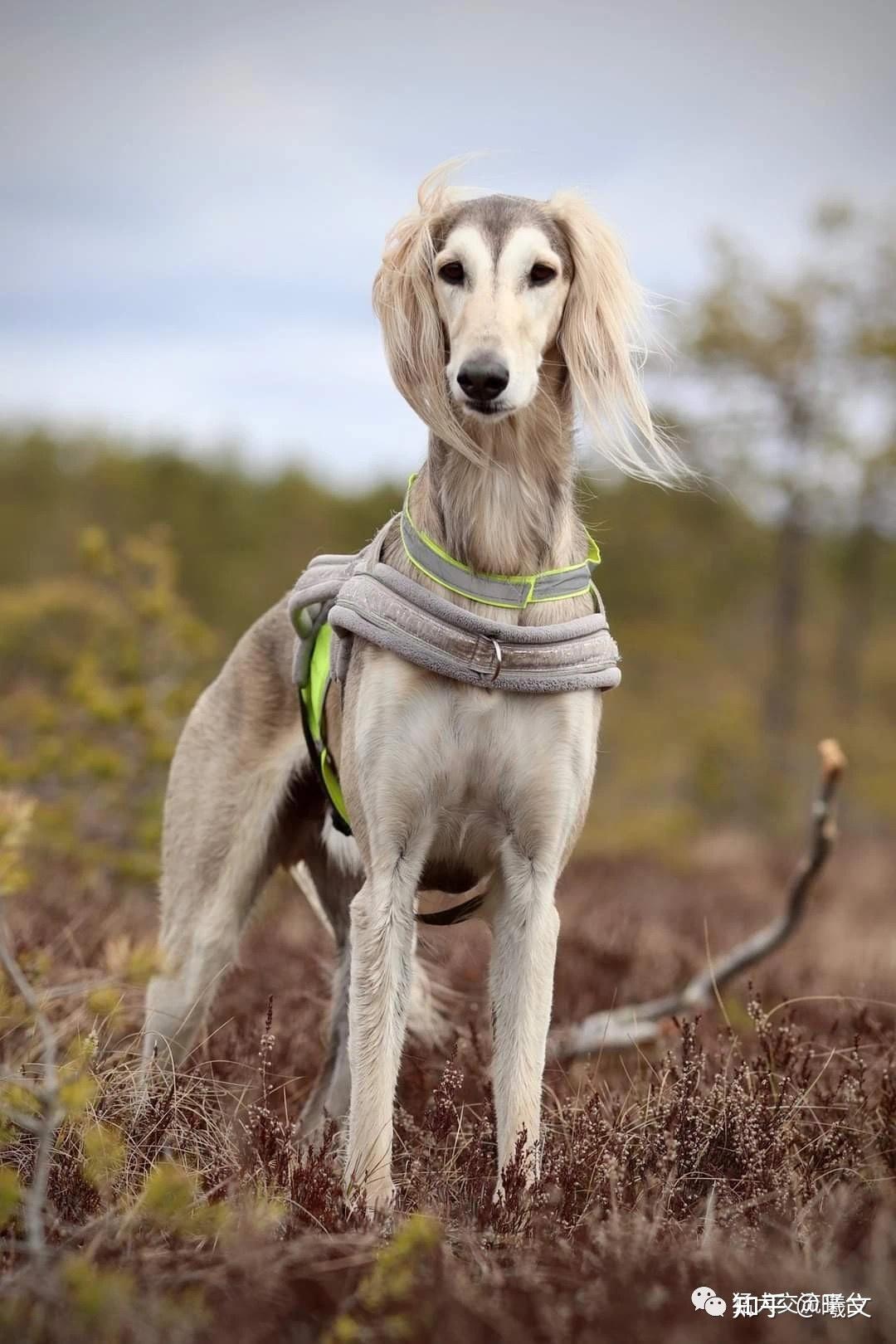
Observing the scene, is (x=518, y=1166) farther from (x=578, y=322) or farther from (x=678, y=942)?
(x=678, y=942)

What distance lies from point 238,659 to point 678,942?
3828 mm

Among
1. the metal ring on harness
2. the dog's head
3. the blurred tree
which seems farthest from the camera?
the blurred tree

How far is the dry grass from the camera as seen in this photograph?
188 cm

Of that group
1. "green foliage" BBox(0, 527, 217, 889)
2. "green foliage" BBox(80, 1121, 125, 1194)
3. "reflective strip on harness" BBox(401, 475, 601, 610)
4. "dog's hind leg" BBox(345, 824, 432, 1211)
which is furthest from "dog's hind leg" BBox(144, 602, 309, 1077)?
"green foliage" BBox(0, 527, 217, 889)

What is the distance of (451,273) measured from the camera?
2.90 meters

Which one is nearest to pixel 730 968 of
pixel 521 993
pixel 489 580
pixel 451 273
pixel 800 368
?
pixel 521 993

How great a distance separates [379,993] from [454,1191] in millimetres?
477

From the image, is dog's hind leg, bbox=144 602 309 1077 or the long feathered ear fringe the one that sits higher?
the long feathered ear fringe

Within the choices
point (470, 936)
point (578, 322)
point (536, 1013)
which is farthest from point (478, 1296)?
point (470, 936)

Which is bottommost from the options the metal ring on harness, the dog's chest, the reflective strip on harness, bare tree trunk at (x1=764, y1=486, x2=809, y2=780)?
bare tree trunk at (x1=764, y1=486, x2=809, y2=780)

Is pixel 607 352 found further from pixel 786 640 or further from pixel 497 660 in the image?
pixel 786 640

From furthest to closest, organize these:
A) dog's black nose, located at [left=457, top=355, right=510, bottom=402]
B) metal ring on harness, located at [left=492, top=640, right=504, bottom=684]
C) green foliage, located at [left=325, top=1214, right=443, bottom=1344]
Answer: metal ring on harness, located at [left=492, top=640, right=504, bottom=684] < dog's black nose, located at [left=457, top=355, right=510, bottom=402] < green foliage, located at [left=325, top=1214, right=443, bottom=1344]

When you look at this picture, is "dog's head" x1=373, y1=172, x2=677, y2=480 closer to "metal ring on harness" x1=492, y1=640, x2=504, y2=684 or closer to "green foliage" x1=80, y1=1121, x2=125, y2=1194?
"metal ring on harness" x1=492, y1=640, x2=504, y2=684

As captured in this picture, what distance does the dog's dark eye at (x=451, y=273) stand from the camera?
2889mm
